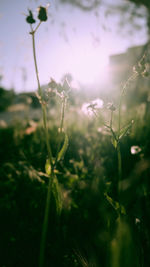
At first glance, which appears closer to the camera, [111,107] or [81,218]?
[111,107]

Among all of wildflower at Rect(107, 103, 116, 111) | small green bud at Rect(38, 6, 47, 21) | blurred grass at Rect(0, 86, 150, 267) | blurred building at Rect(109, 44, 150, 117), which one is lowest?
blurred grass at Rect(0, 86, 150, 267)

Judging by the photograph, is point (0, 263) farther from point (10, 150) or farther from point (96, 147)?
point (10, 150)

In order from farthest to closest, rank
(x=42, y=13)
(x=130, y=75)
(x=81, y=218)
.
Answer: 1. (x=81, y=218)
2. (x=130, y=75)
3. (x=42, y=13)

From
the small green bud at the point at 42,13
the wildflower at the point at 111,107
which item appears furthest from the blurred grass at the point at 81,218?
the small green bud at the point at 42,13

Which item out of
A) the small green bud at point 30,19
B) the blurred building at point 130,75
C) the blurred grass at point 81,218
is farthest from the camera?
the blurred building at point 130,75

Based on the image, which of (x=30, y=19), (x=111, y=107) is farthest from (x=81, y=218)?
(x=30, y=19)

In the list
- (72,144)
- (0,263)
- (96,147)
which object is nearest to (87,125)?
(72,144)

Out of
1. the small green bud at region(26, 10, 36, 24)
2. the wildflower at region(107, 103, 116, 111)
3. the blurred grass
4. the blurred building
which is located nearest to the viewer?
the blurred grass

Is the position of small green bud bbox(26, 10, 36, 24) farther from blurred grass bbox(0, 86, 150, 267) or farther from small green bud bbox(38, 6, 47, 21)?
blurred grass bbox(0, 86, 150, 267)

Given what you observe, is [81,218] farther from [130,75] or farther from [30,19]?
[30,19]

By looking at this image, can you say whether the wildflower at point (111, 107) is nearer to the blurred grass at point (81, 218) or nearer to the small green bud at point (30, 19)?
the blurred grass at point (81, 218)

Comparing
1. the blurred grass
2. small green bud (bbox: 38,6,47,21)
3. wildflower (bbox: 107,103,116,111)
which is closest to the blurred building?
wildflower (bbox: 107,103,116,111)
